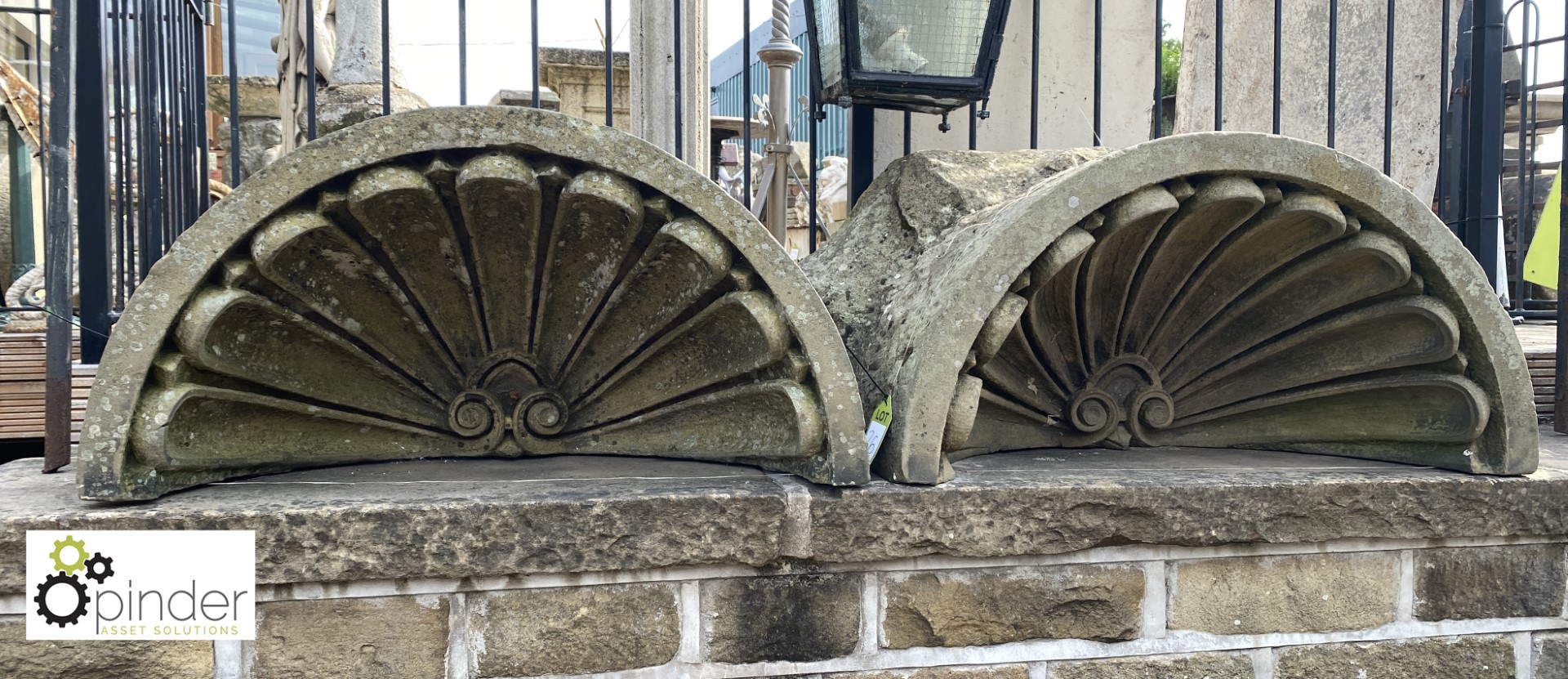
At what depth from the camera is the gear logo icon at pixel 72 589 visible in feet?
5.05

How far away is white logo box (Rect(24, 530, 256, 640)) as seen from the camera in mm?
1544

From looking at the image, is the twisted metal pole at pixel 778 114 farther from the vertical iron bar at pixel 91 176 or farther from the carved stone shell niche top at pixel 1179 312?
the vertical iron bar at pixel 91 176

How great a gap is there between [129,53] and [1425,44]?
19.4 feet

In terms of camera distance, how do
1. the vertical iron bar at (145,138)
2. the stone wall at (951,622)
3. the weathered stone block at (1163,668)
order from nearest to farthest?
the stone wall at (951,622) → the weathered stone block at (1163,668) → the vertical iron bar at (145,138)

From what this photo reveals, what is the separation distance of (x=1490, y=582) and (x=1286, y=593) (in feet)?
A: 1.49

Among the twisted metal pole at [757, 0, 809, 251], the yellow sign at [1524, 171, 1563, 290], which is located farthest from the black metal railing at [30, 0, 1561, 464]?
the twisted metal pole at [757, 0, 809, 251]

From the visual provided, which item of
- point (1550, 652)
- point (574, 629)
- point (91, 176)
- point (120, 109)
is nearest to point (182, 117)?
point (120, 109)

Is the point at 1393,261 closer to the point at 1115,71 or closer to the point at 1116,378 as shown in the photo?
the point at 1116,378

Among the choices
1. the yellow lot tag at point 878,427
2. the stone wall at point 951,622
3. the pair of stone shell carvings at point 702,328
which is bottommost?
the stone wall at point 951,622

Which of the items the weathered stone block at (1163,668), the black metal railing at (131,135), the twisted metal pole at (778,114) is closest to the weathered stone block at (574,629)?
the weathered stone block at (1163,668)

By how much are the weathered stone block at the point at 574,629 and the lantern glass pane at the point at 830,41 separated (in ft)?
4.11

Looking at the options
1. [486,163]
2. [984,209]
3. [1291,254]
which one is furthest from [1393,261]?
[486,163]

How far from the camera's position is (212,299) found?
5.38ft

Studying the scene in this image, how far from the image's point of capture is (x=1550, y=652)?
6.54ft
